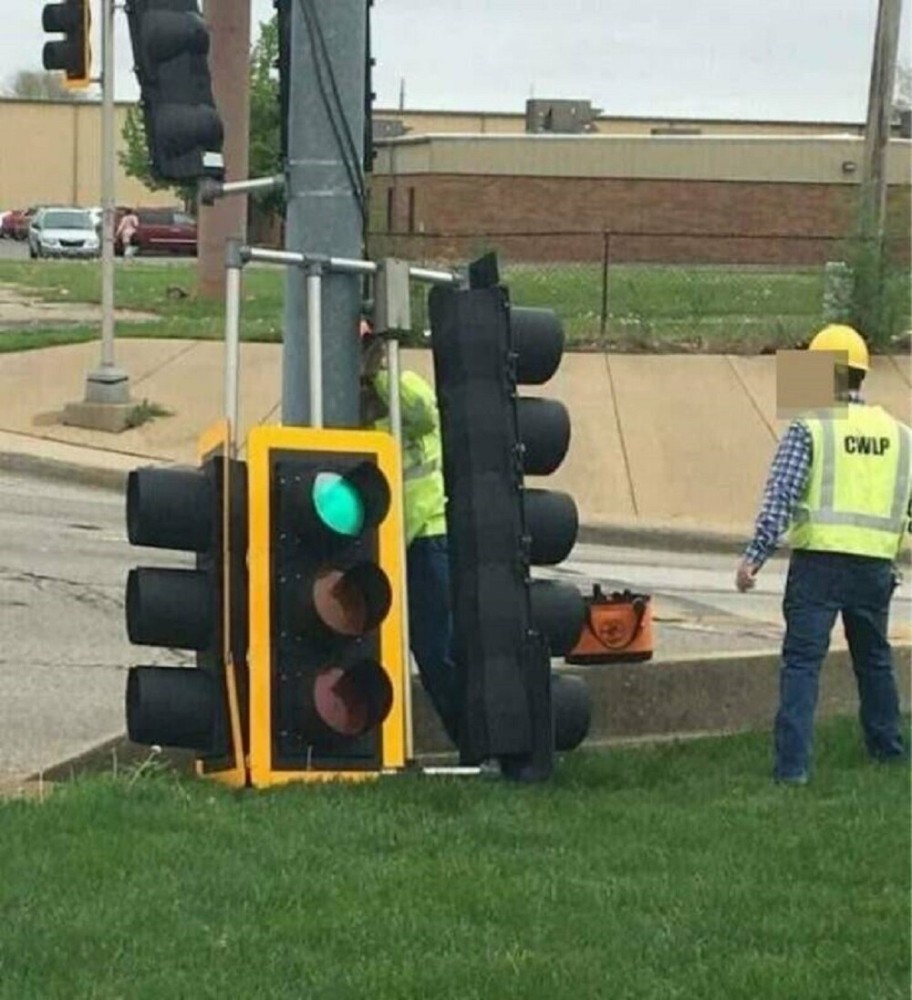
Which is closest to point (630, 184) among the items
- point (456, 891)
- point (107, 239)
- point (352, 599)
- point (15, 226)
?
point (15, 226)

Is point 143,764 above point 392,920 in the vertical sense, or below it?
below

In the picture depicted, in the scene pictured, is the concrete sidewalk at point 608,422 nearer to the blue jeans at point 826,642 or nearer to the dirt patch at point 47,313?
the dirt patch at point 47,313

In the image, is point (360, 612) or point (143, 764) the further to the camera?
point (143, 764)

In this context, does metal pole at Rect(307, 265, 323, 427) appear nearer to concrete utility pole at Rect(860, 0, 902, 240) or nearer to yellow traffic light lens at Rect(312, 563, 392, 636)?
yellow traffic light lens at Rect(312, 563, 392, 636)

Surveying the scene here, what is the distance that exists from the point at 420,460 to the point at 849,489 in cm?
163

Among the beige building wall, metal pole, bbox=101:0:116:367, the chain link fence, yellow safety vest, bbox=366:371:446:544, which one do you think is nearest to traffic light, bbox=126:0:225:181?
yellow safety vest, bbox=366:371:446:544

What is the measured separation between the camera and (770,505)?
26.2 feet

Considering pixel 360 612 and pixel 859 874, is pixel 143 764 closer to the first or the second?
pixel 360 612

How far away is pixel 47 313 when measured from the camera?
1245 inches

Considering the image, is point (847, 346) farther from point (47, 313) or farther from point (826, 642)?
point (47, 313)

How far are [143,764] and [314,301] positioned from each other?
5.76 ft

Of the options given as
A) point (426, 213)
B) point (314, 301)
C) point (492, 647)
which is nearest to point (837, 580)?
point (492, 647)

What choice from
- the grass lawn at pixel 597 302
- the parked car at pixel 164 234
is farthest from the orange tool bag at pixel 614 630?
the parked car at pixel 164 234

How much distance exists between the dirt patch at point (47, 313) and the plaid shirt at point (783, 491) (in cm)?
2057
